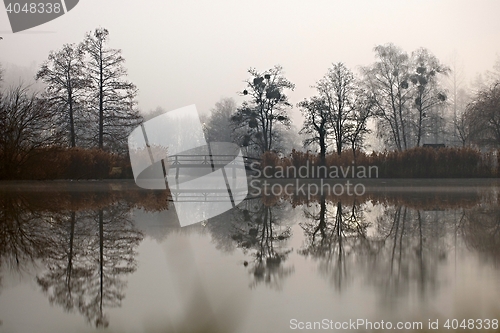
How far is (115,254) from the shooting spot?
7730 millimetres

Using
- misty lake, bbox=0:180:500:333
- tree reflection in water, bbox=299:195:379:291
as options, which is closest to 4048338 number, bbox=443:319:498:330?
misty lake, bbox=0:180:500:333

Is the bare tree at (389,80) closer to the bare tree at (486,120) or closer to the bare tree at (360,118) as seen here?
the bare tree at (360,118)

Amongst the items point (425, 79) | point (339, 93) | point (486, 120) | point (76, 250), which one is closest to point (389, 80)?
point (425, 79)

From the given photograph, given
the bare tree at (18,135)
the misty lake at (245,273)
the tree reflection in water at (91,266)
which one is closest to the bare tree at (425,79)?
the bare tree at (18,135)

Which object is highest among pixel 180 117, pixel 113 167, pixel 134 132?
pixel 180 117

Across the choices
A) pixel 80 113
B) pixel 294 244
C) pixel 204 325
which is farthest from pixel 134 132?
pixel 204 325

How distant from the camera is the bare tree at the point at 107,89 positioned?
41125 millimetres

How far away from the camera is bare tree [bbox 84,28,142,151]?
41.1 m

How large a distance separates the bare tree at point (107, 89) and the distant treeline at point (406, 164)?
52.2 feet

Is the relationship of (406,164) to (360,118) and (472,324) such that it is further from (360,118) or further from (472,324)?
(472,324)

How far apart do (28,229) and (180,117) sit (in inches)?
2866

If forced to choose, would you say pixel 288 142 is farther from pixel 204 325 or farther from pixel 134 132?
pixel 204 325

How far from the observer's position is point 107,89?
4156 cm

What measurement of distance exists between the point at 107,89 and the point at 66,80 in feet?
10.1
